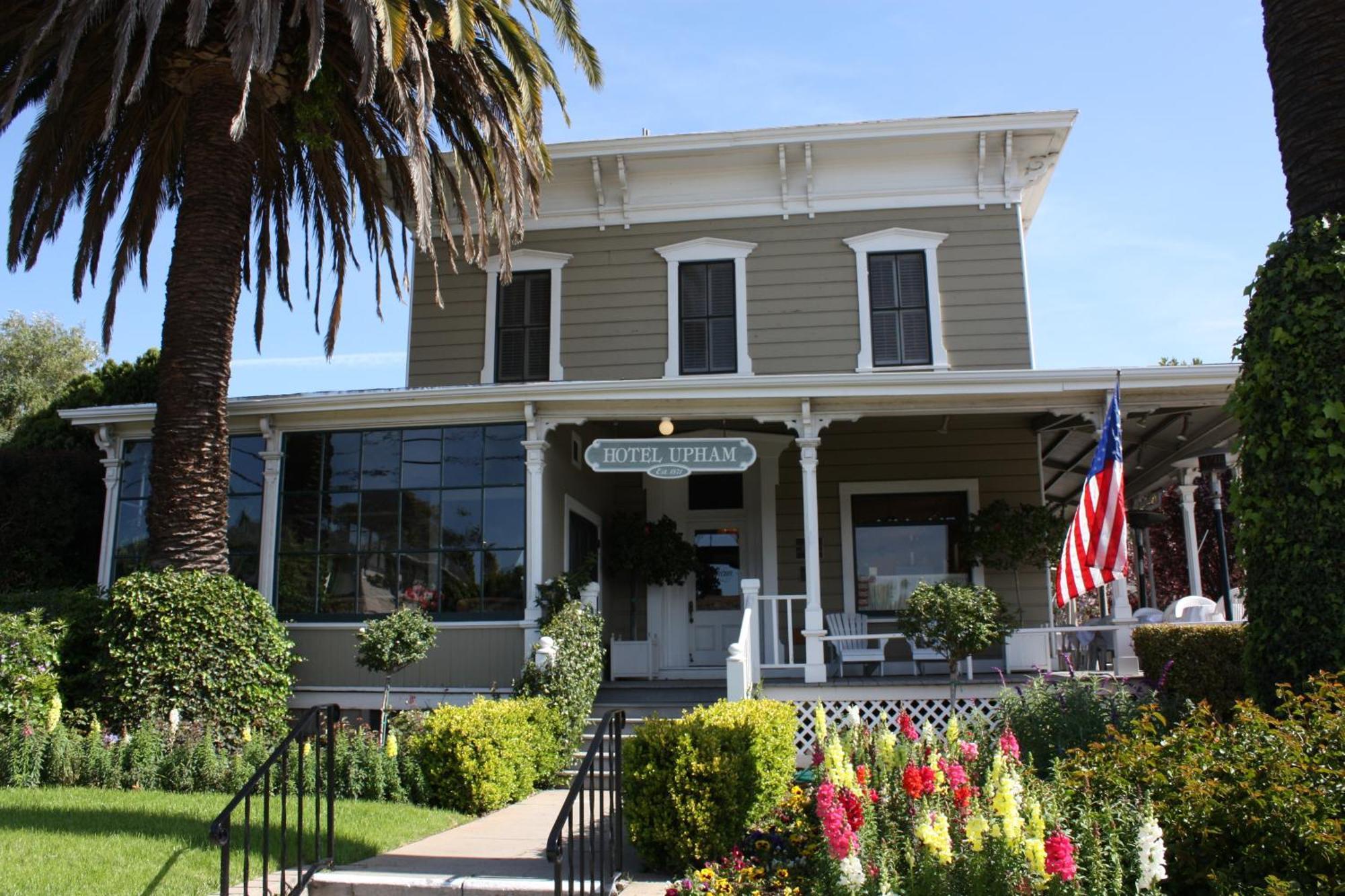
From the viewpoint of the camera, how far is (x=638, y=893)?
6.39 meters

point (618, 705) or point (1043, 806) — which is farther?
point (618, 705)

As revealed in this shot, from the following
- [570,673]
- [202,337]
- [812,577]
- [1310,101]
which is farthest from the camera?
[812,577]

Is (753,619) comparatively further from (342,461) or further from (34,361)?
(34,361)

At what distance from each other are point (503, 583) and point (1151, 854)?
8.51 metres

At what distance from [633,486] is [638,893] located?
9.10m

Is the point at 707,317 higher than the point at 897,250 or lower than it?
lower

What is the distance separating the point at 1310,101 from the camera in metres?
7.33

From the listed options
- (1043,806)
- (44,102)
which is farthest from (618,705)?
(44,102)

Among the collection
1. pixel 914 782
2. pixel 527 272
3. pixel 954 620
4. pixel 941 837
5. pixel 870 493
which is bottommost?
pixel 941 837

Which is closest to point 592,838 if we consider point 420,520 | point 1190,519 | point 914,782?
point 914,782

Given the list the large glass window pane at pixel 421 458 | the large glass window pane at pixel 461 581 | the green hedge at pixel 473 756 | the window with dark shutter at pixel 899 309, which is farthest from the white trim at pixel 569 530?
the window with dark shutter at pixel 899 309

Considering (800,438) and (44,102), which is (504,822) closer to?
(800,438)

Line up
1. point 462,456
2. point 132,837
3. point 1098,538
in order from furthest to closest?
1. point 462,456
2. point 1098,538
3. point 132,837

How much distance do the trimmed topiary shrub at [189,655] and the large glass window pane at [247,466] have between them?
8.54 ft
